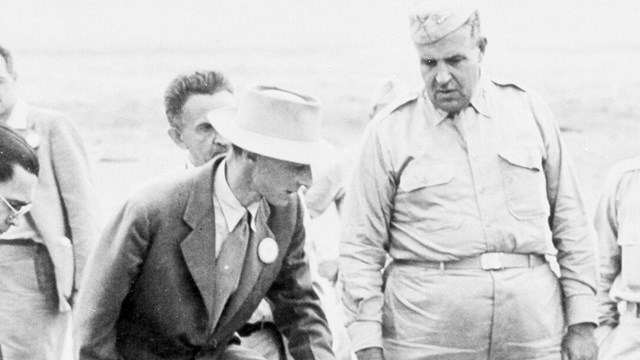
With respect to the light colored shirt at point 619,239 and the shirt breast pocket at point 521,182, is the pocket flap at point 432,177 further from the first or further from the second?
the light colored shirt at point 619,239

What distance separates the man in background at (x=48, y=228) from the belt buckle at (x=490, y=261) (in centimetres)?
211

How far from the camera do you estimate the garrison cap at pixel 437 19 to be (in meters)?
4.39

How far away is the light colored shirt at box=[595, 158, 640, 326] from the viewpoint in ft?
17.0

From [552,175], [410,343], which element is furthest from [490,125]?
[410,343]

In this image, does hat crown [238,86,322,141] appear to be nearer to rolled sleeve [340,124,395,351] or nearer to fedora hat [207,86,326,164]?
fedora hat [207,86,326,164]

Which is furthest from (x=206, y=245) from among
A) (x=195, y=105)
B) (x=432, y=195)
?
(x=195, y=105)

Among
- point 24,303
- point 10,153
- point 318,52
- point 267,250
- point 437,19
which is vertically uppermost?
point 437,19

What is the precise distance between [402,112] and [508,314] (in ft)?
2.91

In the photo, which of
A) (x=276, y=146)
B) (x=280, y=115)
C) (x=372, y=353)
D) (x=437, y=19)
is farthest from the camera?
(x=372, y=353)

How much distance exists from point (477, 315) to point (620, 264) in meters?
1.18

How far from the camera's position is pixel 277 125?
151 inches

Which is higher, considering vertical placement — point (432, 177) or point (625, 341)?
point (432, 177)

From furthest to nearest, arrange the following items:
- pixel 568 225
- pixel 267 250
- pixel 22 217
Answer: pixel 22 217 < pixel 568 225 < pixel 267 250

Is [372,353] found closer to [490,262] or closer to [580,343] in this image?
[490,262]
